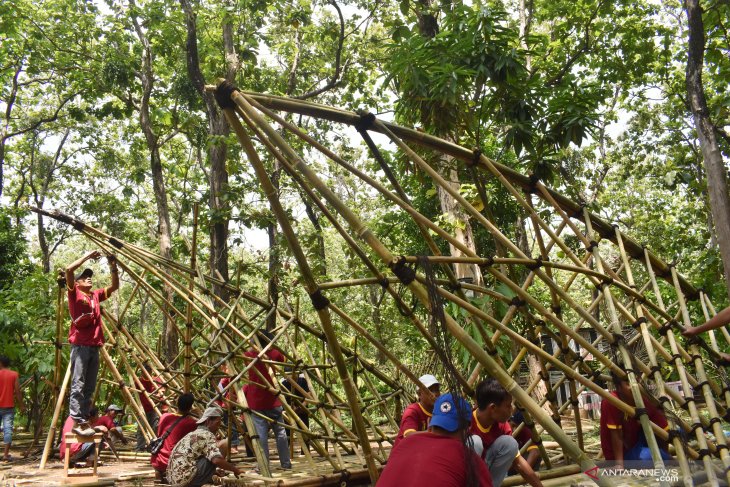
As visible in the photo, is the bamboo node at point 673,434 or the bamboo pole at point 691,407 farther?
the bamboo node at point 673,434

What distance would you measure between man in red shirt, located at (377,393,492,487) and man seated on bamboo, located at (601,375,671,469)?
5.58 feet

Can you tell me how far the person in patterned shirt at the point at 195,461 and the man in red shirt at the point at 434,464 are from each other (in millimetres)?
2663

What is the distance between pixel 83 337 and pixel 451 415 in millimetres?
4157

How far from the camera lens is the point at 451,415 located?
105 inches

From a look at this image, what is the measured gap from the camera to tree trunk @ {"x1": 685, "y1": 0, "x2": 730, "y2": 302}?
5.71m

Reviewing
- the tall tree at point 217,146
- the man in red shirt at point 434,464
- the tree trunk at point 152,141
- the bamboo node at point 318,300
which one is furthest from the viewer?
the tree trunk at point 152,141

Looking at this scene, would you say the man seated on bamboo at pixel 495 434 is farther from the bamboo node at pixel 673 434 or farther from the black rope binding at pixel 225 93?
the black rope binding at pixel 225 93

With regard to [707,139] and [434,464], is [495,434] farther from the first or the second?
[707,139]

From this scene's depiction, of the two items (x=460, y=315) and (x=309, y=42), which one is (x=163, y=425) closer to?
(x=460, y=315)

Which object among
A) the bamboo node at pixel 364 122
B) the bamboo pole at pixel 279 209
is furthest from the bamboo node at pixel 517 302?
the bamboo node at pixel 364 122

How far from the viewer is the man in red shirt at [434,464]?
2254 millimetres

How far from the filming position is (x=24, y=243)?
538 inches

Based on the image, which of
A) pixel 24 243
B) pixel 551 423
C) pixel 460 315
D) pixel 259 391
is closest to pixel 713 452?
pixel 551 423

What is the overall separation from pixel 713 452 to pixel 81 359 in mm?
4984
